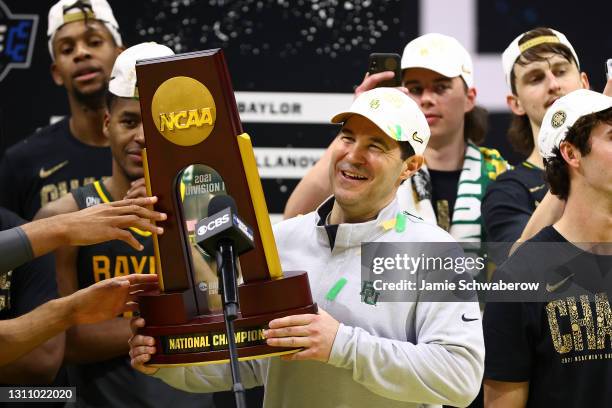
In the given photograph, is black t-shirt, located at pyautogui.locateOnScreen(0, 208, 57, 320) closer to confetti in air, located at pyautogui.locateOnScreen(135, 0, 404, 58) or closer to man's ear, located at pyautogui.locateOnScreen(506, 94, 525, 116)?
confetti in air, located at pyautogui.locateOnScreen(135, 0, 404, 58)

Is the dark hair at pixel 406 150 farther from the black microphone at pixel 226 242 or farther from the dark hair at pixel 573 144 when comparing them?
the black microphone at pixel 226 242

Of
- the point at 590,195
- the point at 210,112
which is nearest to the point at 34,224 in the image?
the point at 210,112


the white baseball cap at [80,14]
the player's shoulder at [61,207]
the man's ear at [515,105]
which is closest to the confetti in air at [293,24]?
the white baseball cap at [80,14]

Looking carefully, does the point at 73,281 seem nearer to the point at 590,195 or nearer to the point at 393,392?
the point at 393,392

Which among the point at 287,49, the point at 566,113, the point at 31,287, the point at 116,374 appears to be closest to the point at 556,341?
the point at 566,113

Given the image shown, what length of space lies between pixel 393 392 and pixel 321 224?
49cm

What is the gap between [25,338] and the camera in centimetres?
280

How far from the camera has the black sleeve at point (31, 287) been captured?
3.13 meters

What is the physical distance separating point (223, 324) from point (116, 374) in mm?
1000

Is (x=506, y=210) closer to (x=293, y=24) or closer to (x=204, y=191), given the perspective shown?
(x=293, y=24)

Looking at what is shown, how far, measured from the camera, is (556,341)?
9.21 ft

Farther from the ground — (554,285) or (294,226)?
(294,226)

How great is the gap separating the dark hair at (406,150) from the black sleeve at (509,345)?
46 cm

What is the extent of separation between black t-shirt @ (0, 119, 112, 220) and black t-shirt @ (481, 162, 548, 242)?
4.25 feet
